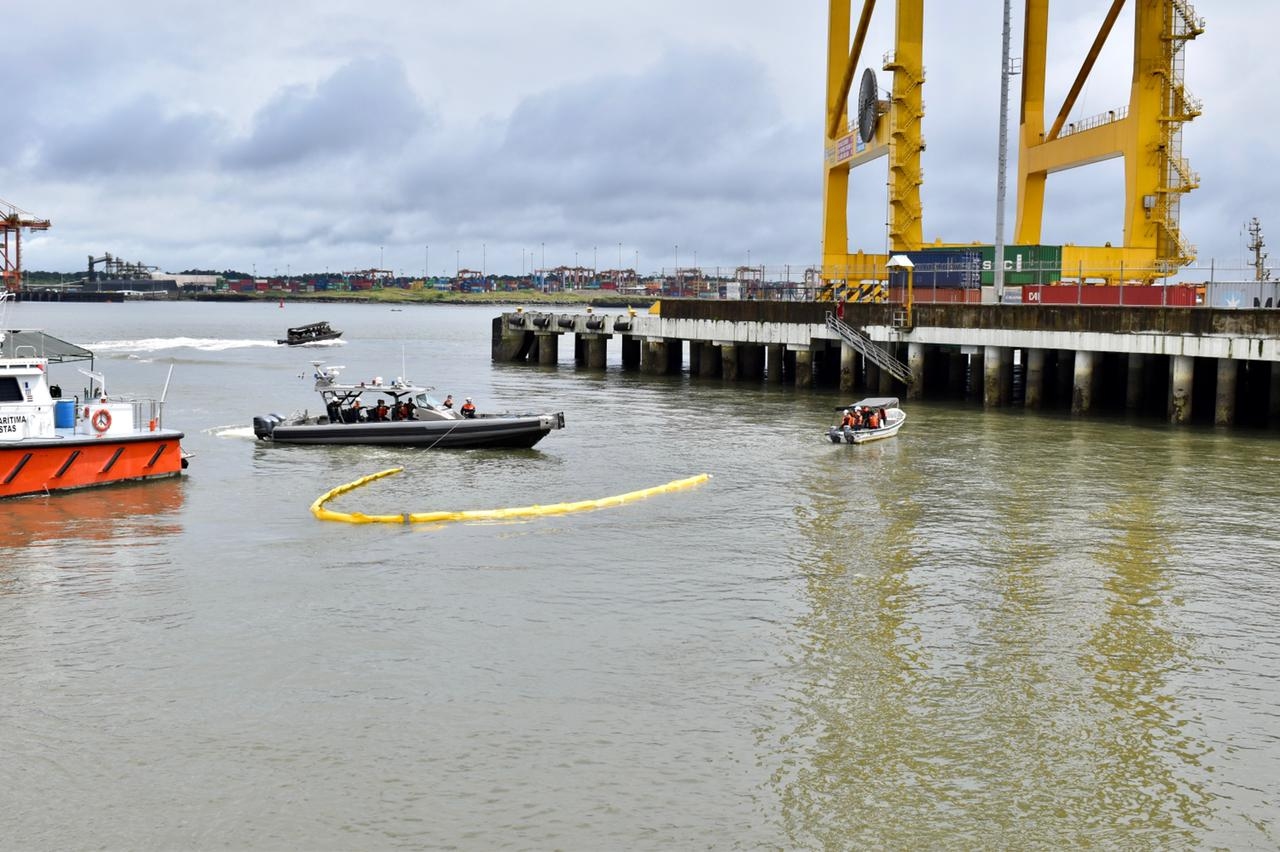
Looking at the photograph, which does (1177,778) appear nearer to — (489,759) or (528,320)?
(489,759)

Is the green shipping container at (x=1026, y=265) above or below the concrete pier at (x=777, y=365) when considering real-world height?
above

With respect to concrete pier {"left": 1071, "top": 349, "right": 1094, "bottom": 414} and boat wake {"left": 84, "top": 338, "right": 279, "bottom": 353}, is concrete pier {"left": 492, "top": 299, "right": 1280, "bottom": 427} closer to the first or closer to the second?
concrete pier {"left": 1071, "top": 349, "right": 1094, "bottom": 414}

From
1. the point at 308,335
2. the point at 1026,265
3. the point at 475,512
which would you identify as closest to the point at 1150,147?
the point at 1026,265

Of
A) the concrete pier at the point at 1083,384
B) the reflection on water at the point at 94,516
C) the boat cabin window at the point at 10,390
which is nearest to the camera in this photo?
the reflection on water at the point at 94,516

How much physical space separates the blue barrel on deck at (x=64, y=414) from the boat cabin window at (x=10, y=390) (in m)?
0.85

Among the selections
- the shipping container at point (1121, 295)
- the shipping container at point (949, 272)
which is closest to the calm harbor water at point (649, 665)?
the shipping container at point (1121, 295)

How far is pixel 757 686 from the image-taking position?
18984 millimetres

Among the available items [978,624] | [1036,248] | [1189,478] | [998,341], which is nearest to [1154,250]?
[1036,248]

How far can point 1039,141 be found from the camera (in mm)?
74188

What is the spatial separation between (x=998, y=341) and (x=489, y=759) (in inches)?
1705

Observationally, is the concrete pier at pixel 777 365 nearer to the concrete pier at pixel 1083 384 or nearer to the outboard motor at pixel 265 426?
the concrete pier at pixel 1083 384

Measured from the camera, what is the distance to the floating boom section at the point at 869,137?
66.8 m

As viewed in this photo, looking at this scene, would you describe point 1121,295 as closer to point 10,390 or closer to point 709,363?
point 709,363

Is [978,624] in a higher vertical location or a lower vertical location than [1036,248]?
lower
